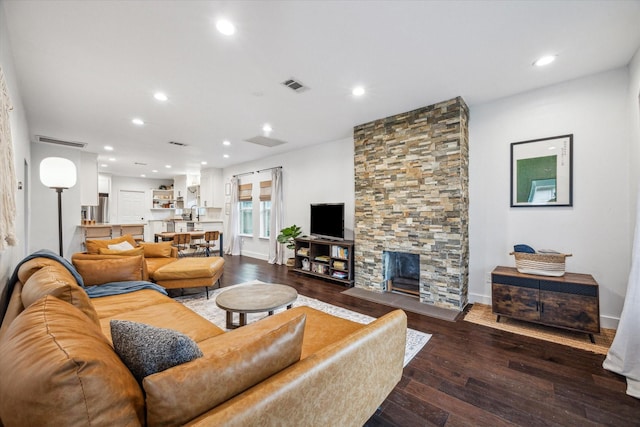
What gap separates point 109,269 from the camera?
2.85 meters

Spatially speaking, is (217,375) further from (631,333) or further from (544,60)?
(544,60)

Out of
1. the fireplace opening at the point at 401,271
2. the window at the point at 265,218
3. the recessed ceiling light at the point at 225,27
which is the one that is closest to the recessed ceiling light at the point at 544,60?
the fireplace opening at the point at 401,271

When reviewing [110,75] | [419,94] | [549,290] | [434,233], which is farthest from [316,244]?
[110,75]

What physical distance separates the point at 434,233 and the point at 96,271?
3.99m

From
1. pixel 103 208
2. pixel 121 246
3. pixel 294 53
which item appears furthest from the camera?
pixel 103 208

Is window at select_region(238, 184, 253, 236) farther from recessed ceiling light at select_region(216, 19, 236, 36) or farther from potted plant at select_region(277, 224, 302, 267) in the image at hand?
recessed ceiling light at select_region(216, 19, 236, 36)

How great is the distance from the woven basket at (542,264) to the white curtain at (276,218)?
184 inches

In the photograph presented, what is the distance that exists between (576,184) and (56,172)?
5.75 metres

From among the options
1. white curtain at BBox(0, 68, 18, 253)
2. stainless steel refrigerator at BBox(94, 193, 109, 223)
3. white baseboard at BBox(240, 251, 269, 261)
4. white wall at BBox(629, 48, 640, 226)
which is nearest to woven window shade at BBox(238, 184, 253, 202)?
white baseboard at BBox(240, 251, 269, 261)

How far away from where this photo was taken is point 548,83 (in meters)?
2.96

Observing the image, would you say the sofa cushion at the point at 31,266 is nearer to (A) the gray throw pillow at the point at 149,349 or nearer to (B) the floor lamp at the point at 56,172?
(B) the floor lamp at the point at 56,172

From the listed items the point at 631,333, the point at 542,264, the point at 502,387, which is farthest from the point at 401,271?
the point at 631,333

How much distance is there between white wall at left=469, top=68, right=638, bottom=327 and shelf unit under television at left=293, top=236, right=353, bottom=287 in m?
1.94

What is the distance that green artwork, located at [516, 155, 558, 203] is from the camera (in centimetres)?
302
